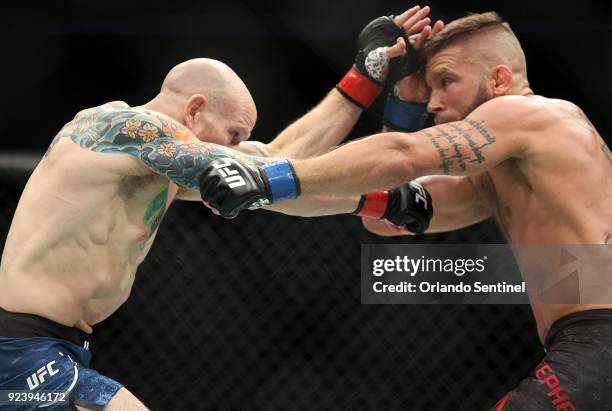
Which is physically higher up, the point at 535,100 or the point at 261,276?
the point at 535,100

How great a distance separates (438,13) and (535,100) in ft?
6.05

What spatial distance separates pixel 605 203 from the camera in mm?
1835

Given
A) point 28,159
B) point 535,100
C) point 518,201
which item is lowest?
point 28,159

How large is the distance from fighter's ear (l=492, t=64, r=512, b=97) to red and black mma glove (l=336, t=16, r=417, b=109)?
16.3 inches

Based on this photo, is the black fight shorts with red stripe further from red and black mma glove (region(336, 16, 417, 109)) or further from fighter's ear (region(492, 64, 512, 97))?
red and black mma glove (region(336, 16, 417, 109))

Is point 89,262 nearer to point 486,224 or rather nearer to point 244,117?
point 244,117

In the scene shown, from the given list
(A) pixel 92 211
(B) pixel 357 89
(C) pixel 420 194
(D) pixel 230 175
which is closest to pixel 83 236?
(A) pixel 92 211

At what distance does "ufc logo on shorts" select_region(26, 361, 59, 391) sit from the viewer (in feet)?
6.04

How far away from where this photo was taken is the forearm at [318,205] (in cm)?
243

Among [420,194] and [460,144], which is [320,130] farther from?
[460,144]

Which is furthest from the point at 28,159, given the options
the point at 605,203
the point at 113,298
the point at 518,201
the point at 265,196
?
the point at 605,203

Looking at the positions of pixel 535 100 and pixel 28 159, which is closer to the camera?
pixel 535 100

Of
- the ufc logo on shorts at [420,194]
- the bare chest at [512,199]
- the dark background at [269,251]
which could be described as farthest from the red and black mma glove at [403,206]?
the dark background at [269,251]

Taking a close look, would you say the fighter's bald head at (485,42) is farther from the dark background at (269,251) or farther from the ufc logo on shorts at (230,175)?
the dark background at (269,251)
